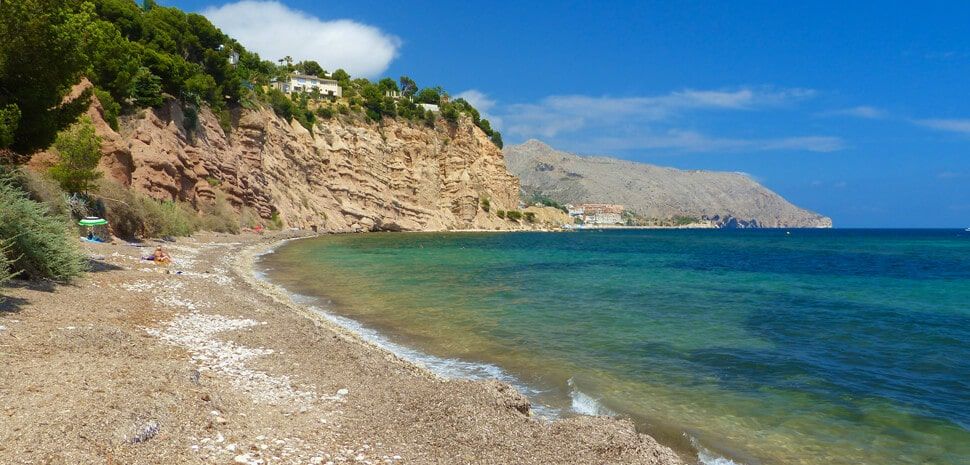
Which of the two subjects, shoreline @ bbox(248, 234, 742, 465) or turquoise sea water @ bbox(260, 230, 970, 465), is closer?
shoreline @ bbox(248, 234, 742, 465)

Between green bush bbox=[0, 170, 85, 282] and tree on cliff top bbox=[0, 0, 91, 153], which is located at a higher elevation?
tree on cliff top bbox=[0, 0, 91, 153]

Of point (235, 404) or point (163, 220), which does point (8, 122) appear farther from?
point (163, 220)

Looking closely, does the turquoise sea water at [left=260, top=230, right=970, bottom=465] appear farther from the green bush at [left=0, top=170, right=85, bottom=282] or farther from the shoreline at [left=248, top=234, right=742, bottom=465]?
the green bush at [left=0, top=170, right=85, bottom=282]

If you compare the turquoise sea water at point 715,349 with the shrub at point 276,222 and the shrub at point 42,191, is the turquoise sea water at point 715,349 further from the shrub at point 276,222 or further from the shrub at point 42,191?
the shrub at point 276,222

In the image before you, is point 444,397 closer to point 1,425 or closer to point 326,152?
point 1,425

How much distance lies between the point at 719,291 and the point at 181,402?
70.0ft

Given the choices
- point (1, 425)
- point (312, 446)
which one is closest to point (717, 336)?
point (312, 446)

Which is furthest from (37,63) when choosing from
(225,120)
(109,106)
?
(225,120)

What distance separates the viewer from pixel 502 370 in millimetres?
9992

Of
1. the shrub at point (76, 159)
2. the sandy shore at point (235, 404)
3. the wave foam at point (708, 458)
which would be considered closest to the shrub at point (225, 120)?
the shrub at point (76, 159)

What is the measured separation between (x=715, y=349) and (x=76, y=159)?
25.5m

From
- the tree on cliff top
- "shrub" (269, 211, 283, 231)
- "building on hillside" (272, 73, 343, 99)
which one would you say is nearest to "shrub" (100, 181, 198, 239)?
the tree on cliff top

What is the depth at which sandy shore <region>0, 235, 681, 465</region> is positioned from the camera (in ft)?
15.2

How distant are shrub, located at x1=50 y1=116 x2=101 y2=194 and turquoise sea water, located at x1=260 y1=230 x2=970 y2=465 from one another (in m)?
8.51
